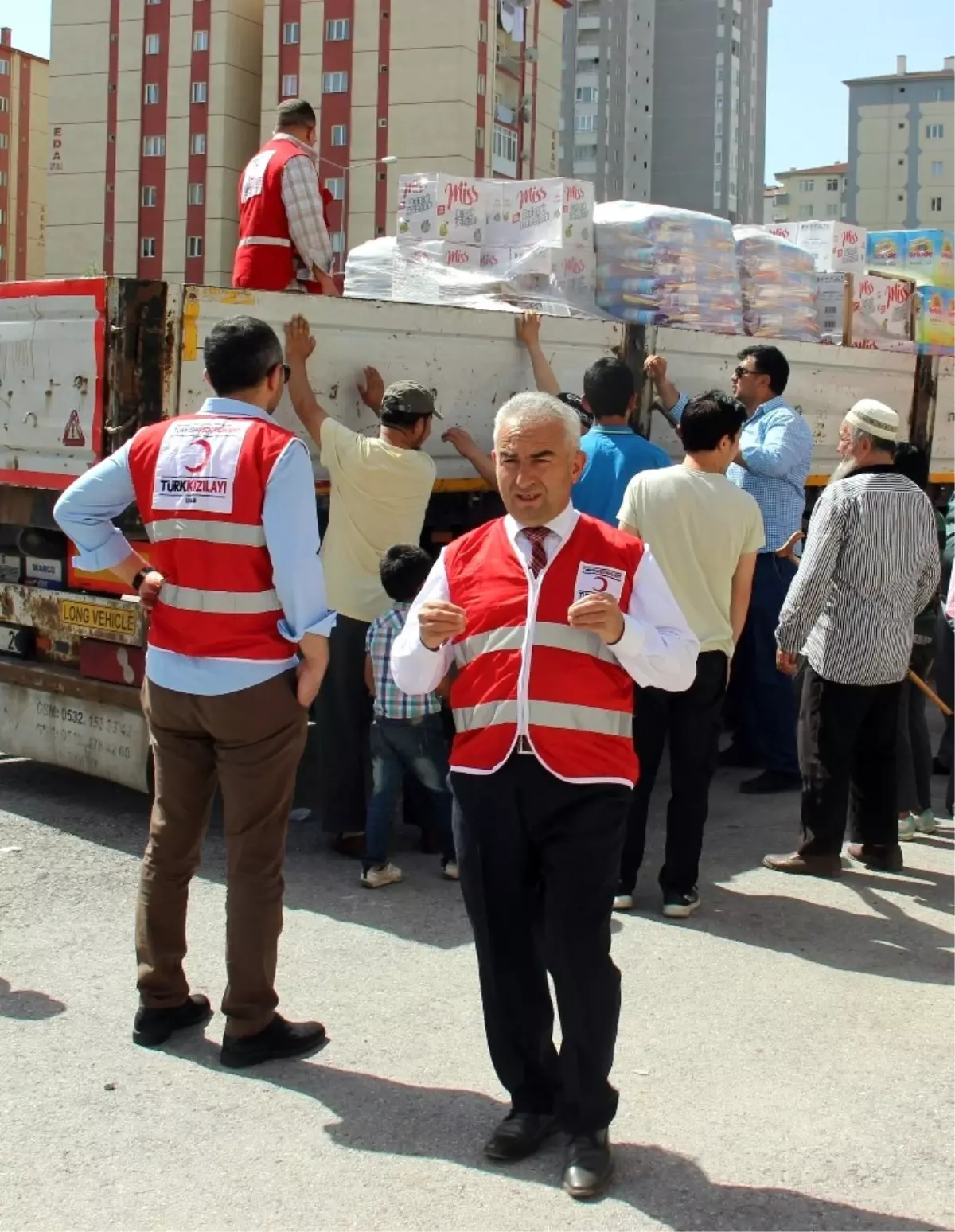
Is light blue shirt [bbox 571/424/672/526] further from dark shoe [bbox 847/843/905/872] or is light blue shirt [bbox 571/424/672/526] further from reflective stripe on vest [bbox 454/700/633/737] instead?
reflective stripe on vest [bbox 454/700/633/737]

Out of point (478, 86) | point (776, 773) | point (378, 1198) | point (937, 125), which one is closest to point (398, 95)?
point (478, 86)

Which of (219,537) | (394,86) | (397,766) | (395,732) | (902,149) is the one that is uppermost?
(902,149)

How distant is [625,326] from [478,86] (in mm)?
66070

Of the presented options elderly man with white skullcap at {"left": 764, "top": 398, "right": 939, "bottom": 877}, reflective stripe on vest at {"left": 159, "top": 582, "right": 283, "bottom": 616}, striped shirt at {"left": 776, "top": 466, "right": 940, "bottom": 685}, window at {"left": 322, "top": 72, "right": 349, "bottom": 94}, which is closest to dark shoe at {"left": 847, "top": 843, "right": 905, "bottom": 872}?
elderly man with white skullcap at {"left": 764, "top": 398, "right": 939, "bottom": 877}

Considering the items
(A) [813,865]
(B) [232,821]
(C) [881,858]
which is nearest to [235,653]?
(B) [232,821]

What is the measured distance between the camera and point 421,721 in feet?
19.6

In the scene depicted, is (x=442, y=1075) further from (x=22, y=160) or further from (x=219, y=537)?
(x=22, y=160)

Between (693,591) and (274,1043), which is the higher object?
(693,591)

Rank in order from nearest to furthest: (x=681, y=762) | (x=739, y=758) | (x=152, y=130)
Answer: (x=681, y=762), (x=739, y=758), (x=152, y=130)

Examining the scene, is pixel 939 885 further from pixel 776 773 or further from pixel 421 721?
pixel 421 721

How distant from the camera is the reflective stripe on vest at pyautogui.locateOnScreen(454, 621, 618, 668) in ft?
11.4

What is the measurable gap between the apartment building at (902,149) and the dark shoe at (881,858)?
11367 cm

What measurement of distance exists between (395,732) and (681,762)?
42.7 inches

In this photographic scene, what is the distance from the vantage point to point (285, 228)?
707cm
